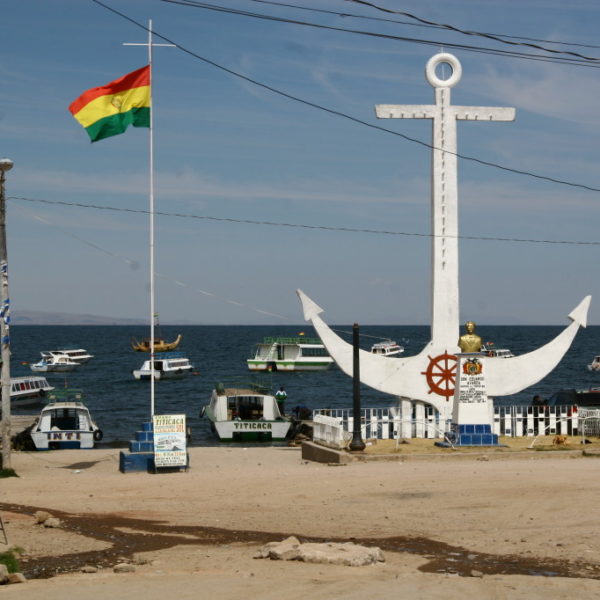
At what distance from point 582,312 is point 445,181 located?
5.06 metres

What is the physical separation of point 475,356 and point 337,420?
4.03m

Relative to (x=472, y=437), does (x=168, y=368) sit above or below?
above

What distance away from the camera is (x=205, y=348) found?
16838cm

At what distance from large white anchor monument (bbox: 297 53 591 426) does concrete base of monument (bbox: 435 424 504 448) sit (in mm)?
1557

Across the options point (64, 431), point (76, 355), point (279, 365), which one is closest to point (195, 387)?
point (279, 365)

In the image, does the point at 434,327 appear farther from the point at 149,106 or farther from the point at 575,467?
the point at 149,106

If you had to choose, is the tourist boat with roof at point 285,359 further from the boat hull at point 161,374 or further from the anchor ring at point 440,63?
the anchor ring at point 440,63

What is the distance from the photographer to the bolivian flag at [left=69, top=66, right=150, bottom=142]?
2522cm

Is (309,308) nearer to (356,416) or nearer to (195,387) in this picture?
(356,416)

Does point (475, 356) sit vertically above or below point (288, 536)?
above

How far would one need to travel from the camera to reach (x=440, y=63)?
91.0 ft

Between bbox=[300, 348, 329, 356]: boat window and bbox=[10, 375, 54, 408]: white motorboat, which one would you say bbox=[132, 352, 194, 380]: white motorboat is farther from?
bbox=[10, 375, 54, 408]: white motorboat

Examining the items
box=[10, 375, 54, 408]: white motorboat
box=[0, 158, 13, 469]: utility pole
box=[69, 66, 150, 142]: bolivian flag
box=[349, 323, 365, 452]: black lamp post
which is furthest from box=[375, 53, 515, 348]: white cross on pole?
box=[10, 375, 54, 408]: white motorboat

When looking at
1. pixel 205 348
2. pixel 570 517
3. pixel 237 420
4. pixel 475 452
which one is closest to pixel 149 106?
pixel 475 452
